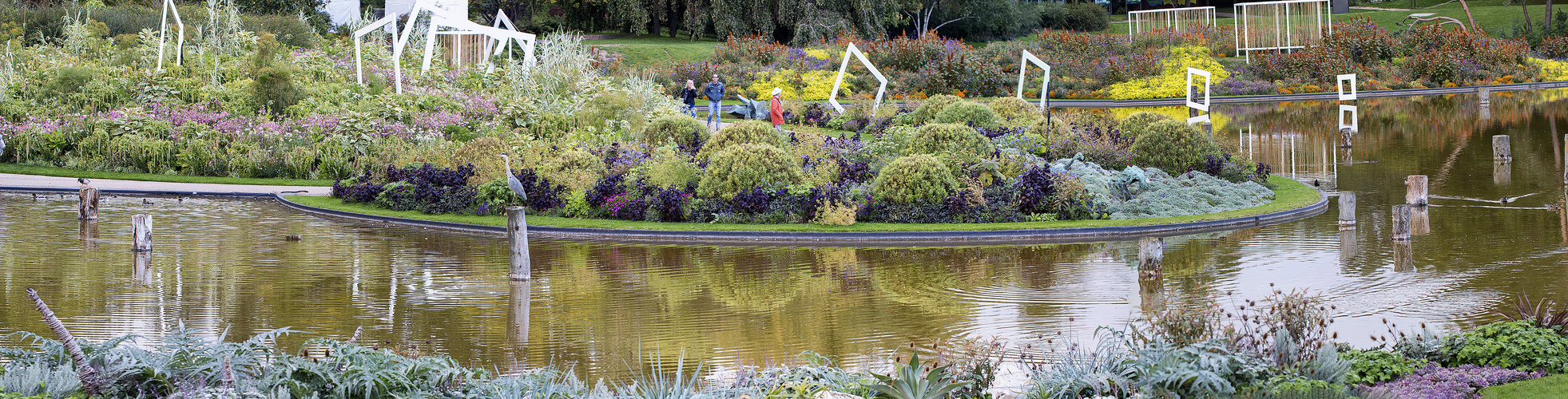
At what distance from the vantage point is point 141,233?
1261 centimetres

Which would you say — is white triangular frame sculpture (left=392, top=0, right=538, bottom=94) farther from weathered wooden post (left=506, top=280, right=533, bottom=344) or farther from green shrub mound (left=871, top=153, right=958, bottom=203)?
weathered wooden post (left=506, top=280, right=533, bottom=344)

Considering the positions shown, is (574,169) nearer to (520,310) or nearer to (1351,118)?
(520,310)

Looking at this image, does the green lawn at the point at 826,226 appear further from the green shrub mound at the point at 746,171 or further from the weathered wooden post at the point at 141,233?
the weathered wooden post at the point at 141,233

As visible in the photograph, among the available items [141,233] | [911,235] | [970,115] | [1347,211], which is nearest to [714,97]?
[970,115]

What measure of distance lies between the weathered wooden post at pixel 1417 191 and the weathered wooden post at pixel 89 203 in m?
16.5

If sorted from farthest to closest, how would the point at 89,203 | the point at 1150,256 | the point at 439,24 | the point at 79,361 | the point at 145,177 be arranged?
1. the point at 439,24
2. the point at 145,177
3. the point at 89,203
4. the point at 1150,256
5. the point at 79,361

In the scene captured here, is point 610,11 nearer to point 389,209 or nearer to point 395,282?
point 389,209

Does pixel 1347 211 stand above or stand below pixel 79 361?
above

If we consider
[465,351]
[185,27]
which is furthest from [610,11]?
[465,351]

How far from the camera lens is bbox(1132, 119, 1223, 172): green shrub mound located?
1731 cm

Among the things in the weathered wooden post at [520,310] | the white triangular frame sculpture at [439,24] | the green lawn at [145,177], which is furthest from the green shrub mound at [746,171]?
the white triangular frame sculpture at [439,24]

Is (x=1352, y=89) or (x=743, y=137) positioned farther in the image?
(x=1352, y=89)

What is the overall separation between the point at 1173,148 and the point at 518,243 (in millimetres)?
10356

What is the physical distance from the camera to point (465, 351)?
8305 millimetres
